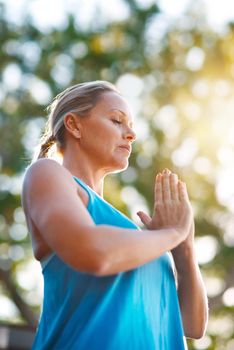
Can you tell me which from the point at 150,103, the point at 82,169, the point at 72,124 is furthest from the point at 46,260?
the point at 150,103

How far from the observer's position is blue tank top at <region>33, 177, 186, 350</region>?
5.76 feet

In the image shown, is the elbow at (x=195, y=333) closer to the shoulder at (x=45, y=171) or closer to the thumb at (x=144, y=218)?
the thumb at (x=144, y=218)

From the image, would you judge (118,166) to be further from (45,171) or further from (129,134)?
(45,171)

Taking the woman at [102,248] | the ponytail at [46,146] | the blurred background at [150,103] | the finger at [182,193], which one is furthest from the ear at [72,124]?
the blurred background at [150,103]

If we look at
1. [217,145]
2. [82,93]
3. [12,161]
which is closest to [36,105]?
[12,161]

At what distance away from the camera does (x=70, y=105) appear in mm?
2168

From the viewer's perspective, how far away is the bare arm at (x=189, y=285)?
6.58 feet

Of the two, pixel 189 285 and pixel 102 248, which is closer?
pixel 102 248

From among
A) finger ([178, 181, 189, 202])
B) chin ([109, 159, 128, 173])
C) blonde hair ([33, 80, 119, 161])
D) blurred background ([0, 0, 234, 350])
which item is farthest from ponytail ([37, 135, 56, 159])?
blurred background ([0, 0, 234, 350])

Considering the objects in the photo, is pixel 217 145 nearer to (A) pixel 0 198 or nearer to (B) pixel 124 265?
(A) pixel 0 198

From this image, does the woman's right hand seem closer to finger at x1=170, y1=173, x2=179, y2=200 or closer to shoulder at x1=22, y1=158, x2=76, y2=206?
finger at x1=170, y1=173, x2=179, y2=200

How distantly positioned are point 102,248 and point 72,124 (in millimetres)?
595

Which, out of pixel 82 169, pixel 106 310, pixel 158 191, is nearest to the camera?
pixel 106 310

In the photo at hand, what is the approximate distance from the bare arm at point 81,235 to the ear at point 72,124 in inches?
12.6
